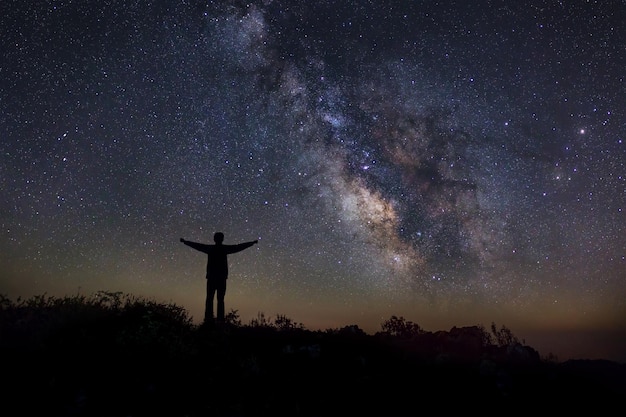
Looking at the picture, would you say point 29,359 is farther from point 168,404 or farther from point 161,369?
point 168,404

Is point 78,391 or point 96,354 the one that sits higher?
point 96,354

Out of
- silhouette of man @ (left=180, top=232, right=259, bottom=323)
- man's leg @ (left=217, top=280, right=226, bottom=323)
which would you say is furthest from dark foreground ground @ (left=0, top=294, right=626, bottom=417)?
silhouette of man @ (left=180, top=232, right=259, bottom=323)

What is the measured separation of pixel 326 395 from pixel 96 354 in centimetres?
424

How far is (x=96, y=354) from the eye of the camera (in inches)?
285

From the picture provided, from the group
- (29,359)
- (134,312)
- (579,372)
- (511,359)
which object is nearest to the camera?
(29,359)

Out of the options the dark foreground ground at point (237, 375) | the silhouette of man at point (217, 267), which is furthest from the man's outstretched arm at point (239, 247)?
the dark foreground ground at point (237, 375)

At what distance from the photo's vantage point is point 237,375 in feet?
24.4

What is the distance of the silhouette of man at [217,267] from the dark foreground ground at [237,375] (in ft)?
2.47

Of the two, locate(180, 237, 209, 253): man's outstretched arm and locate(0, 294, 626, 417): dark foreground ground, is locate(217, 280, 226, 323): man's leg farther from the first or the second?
locate(180, 237, 209, 253): man's outstretched arm

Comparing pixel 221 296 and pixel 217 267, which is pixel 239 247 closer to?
pixel 217 267

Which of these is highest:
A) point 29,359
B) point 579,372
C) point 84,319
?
point 84,319

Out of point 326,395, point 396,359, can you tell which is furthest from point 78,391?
point 396,359

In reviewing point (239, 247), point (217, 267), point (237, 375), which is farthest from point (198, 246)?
point (237, 375)

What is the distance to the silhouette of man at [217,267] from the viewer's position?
10.8m
